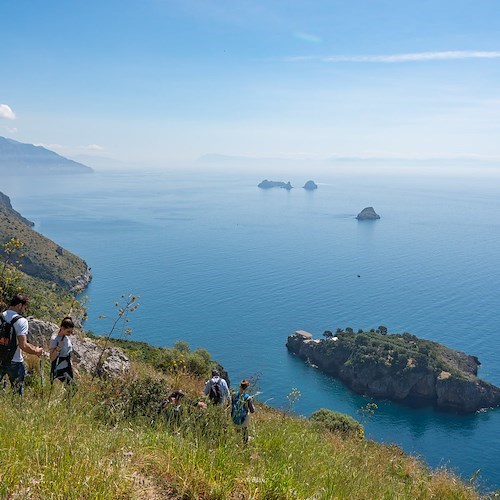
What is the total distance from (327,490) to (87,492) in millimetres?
1894

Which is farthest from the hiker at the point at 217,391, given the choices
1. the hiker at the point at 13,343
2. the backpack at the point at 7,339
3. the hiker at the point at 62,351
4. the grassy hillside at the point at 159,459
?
the backpack at the point at 7,339

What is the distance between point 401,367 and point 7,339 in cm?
6207

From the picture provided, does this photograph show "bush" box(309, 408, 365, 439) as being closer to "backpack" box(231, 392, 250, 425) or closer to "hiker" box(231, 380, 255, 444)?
"hiker" box(231, 380, 255, 444)

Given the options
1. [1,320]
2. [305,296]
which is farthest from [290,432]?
[305,296]

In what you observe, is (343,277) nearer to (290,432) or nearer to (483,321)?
(483,321)

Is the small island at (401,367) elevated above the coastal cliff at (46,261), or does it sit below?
below

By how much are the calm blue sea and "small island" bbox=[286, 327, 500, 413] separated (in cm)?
199

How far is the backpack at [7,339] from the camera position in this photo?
19.0ft

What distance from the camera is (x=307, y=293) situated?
86.3 metres

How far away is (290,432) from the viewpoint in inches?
197

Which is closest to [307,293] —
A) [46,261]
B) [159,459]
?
[46,261]

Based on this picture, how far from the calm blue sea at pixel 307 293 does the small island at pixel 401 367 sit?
199 cm

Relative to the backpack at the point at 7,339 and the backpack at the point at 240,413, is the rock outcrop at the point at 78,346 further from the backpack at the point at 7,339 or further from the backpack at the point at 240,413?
the backpack at the point at 240,413

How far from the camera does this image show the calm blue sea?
53594 mm
